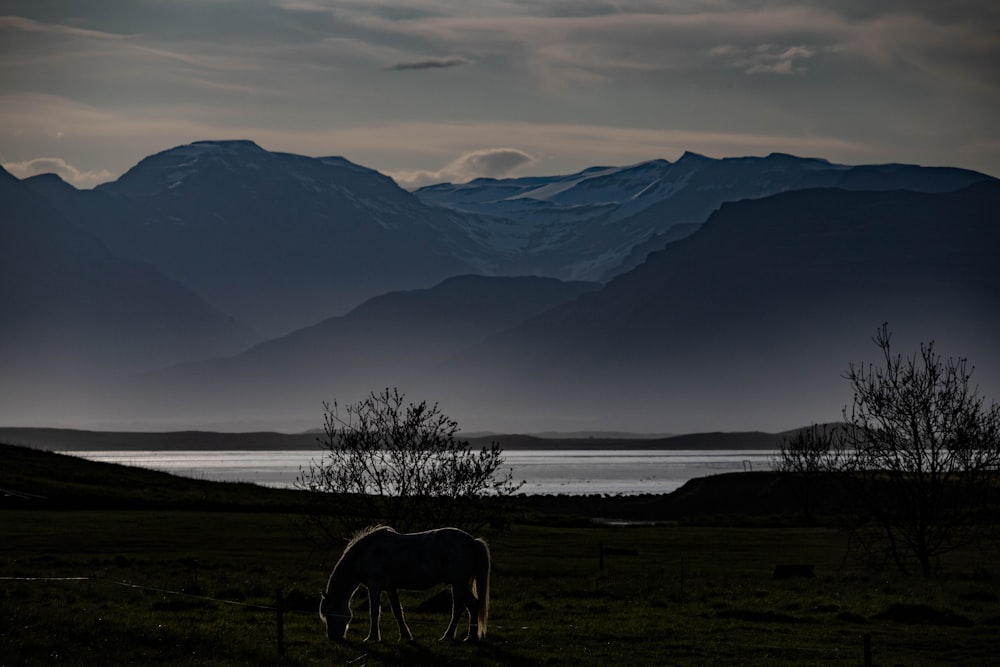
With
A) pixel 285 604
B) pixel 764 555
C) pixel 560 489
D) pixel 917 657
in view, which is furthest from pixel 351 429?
pixel 560 489

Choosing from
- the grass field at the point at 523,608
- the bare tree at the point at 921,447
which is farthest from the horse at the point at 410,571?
the bare tree at the point at 921,447

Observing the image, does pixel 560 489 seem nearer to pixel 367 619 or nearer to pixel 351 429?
pixel 351 429

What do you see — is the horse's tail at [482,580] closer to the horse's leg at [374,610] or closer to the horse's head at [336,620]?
the horse's leg at [374,610]

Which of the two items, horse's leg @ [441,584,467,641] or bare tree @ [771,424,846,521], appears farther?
bare tree @ [771,424,846,521]

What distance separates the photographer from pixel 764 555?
6366 centimetres

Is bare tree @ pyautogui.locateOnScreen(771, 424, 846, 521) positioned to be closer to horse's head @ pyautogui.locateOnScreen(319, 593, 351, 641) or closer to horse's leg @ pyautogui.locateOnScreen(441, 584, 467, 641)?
horse's leg @ pyautogui.locateOnScreen(441, 584, 467, 641)

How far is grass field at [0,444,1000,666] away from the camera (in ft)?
94.4

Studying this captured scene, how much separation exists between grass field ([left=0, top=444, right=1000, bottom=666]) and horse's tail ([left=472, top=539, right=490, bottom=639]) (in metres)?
0.50

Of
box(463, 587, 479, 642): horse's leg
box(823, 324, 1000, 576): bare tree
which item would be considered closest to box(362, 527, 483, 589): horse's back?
box(463, 587, 479, 642): horse's leg

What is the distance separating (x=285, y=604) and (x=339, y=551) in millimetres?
21356

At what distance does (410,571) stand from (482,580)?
63.0 inches

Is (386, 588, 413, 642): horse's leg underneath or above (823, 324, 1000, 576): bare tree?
underneath

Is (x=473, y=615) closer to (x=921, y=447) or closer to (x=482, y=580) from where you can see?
(x=482, y=580)

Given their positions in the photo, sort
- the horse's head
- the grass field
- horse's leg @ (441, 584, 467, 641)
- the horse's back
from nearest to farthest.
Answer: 1. the grass field
2. the horse's back
3. horse's leg @ (441, 584, 467, 641)
4. the horse's head
